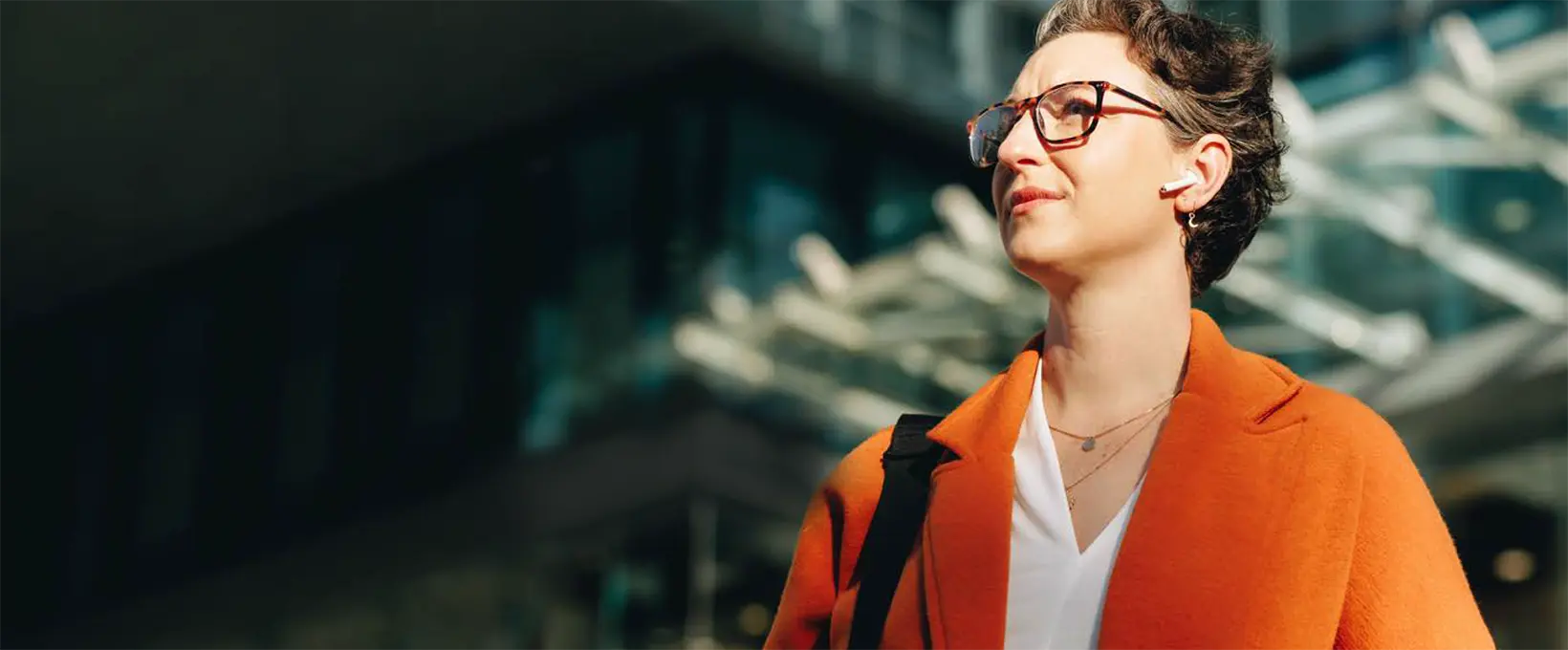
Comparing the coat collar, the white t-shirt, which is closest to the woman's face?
the coat collar

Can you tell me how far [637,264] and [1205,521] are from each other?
14.8 meters

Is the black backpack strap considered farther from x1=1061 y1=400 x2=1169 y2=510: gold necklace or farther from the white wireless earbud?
the white wireless earbud

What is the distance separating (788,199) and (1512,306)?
633 centimetres

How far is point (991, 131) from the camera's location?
2076 millimetres

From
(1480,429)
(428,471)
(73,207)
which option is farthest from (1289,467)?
(73,207)

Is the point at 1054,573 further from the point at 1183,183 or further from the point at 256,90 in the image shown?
the point at 256,90

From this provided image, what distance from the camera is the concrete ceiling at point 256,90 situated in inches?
599

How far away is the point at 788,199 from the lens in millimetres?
16406

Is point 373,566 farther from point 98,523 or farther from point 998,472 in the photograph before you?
point 998,472

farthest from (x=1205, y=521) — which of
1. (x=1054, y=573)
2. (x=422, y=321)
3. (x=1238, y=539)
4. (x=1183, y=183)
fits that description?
(x=422, y=321)

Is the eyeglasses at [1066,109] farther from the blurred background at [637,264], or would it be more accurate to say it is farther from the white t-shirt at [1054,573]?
the blurred background at [637,264]

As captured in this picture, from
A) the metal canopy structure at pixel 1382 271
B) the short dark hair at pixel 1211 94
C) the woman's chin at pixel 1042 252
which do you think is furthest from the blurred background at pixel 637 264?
the woman's chin at pixel 1042 252

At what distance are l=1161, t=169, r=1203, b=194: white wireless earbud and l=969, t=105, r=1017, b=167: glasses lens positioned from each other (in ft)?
0.58

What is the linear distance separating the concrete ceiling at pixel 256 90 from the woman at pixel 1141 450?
13.1 metres
